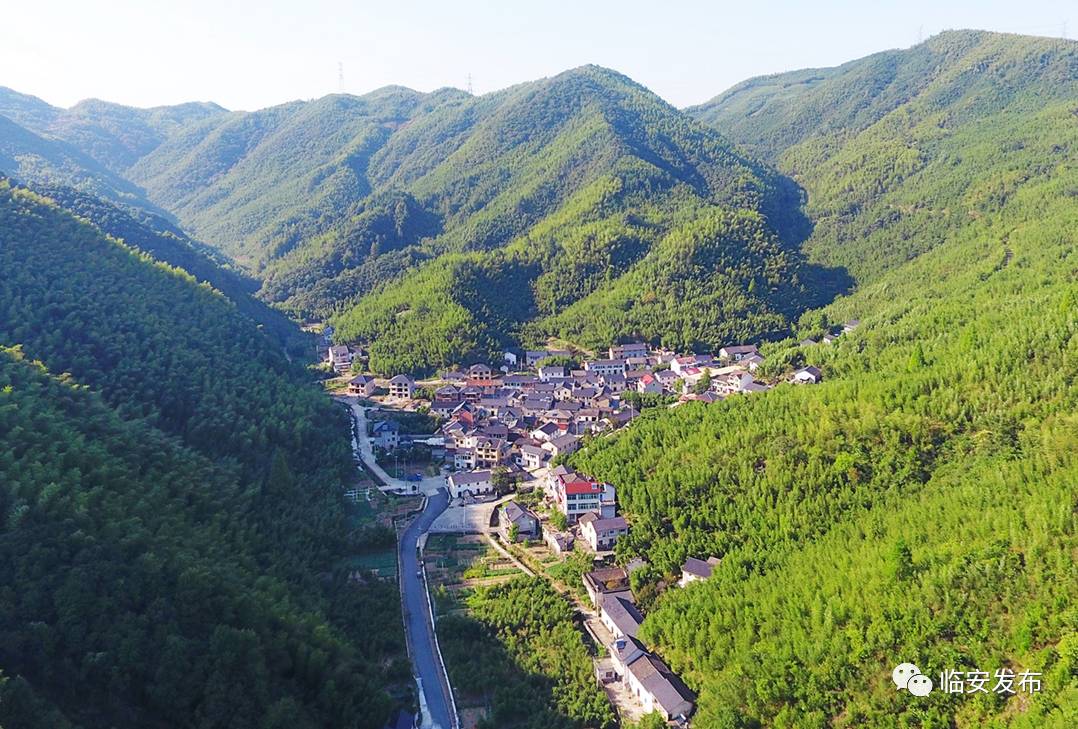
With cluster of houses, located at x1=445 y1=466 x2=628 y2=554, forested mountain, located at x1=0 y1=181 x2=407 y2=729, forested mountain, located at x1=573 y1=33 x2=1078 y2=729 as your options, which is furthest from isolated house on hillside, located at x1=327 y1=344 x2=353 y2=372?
forested mountain, located at x1=573 y1=33 x2=1078 y2=729

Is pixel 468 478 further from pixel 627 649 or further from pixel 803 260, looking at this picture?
pixel 803 260

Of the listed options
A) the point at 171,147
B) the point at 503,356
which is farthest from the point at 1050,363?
the point at 171,147

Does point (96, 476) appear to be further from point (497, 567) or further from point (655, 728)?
point (655, 728)

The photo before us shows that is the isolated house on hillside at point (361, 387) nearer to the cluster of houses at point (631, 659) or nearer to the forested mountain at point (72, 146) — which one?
the cluster of houses at point (631, 659)

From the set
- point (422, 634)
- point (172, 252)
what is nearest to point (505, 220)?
point (172, 252)

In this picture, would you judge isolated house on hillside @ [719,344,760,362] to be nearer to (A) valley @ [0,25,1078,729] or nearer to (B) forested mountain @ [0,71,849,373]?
(A) valley @ [0,25,1078,729]

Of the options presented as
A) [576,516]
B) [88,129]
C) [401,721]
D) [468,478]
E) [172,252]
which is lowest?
[401,721]

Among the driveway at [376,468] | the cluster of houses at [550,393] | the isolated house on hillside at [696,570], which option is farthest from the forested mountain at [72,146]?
the isolated house on hillside at [696,570]
